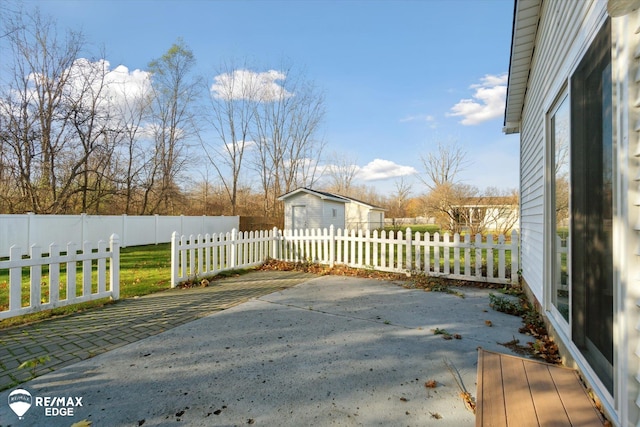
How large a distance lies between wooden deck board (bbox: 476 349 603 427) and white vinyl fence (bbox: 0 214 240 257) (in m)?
11.7

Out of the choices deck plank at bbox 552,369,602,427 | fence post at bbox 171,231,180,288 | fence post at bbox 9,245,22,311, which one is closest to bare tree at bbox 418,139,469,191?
fence post at bbox 171,231,180,288

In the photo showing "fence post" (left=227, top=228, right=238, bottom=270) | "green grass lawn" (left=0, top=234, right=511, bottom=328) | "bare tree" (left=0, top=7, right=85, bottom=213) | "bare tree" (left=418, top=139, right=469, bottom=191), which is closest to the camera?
"green grass lawn" (left=0, top=234, right=511, bottom=328)

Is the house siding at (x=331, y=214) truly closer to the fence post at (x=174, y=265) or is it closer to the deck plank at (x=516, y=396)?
the fence post at (x=174, y=265)

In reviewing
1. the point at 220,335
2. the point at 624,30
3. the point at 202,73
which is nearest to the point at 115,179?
the point at 202,73

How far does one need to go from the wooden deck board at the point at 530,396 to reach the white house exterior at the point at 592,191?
0.37ft

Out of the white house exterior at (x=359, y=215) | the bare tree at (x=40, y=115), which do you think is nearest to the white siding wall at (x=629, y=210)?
the bare tree at (x=40, y=115)

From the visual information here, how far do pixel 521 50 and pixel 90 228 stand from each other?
594 inches

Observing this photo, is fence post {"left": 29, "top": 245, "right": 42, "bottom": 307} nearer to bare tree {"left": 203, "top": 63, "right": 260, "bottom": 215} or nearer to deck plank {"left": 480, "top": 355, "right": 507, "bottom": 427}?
deck plank {"left": 480, "top": 355, "right": 507, "bottom": 427}

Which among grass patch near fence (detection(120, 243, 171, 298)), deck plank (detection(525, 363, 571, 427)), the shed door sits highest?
the shed door

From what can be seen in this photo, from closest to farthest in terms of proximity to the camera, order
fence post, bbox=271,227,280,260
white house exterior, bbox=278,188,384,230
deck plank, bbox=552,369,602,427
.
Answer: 1. deck plank, bbox=552,369,602,427
2. fence post, bbox=271,227,280,260
3. white house exterior, bbox=278,188,384,230

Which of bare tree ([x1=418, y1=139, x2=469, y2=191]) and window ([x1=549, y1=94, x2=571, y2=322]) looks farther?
bare tree ([x1=418, y1=139, x2=469, y2=191])

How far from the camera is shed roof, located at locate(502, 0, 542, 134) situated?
3.75 m

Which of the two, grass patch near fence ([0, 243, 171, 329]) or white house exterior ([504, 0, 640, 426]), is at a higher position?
white house exterior ([504, 0, 640, 426])

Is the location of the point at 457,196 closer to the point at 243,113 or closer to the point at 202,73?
the point at 243,113
